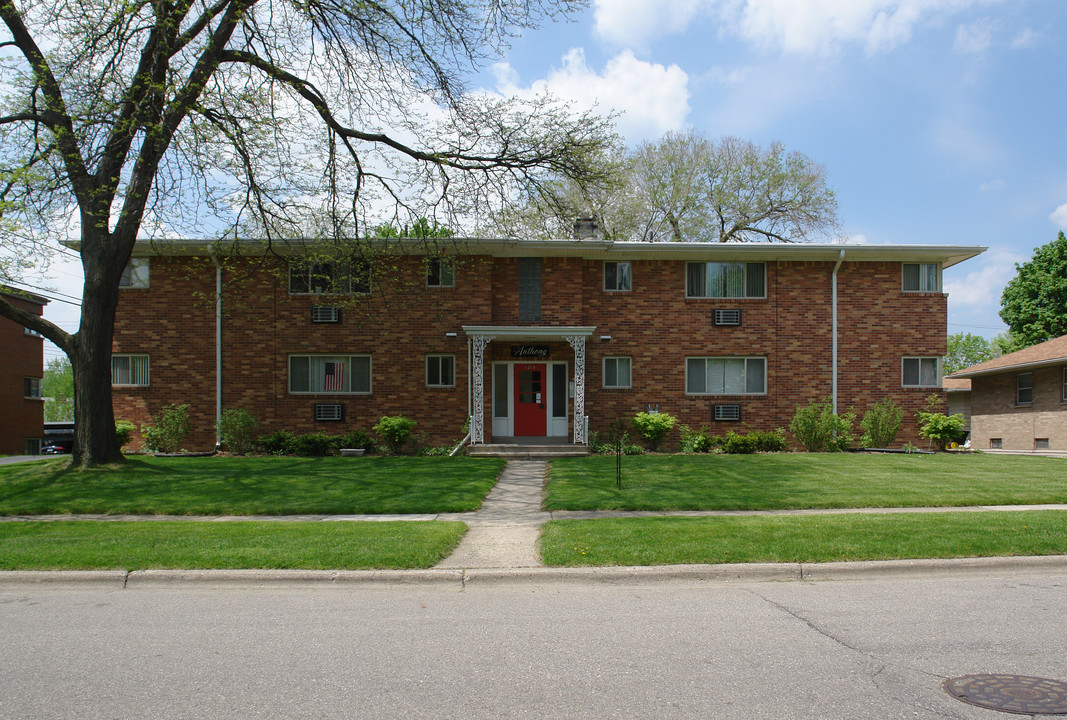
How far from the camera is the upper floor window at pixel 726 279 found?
68.6 ft

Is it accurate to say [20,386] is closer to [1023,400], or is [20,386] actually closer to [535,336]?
[535,336]

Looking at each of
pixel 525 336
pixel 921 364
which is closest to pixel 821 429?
pixel 921 364

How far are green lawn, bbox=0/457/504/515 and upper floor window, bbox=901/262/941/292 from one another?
1371 centimetres

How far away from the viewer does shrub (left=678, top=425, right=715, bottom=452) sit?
64.2 feet

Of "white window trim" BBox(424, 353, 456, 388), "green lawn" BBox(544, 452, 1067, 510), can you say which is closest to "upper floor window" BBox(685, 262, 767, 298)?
"green lawn" BBox(544, 452, 1067, 510)

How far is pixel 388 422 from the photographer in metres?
19.0

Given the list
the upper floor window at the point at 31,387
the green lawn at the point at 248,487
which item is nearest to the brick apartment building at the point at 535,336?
the green lawn at the point at 248,487

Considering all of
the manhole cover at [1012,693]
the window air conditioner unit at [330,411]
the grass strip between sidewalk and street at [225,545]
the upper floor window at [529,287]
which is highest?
the upper floor window at [529,287]

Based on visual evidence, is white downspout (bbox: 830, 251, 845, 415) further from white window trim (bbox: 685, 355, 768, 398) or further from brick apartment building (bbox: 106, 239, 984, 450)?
white window trim (bbox: 685, 355, 768, 398)

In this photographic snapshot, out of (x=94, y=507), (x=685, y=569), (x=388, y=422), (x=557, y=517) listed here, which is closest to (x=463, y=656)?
(x=685, y=569)

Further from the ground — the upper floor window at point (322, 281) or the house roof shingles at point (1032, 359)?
the upper floor window at point (322, 281)

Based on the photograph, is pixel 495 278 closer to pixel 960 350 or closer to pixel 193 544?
pixel 193 544

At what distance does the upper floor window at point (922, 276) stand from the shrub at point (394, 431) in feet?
49.4

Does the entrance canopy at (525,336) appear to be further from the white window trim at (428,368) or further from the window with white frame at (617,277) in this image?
the window with white frame at (617,277)
